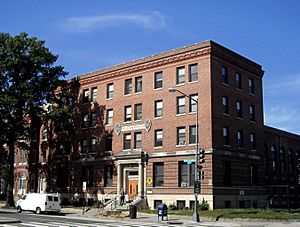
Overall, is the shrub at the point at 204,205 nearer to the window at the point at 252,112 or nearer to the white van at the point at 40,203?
the window at the point at 252,112

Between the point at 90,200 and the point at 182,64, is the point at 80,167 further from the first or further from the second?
the point at 182,64

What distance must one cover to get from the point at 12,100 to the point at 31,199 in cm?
1191

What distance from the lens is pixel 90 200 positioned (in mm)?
52969

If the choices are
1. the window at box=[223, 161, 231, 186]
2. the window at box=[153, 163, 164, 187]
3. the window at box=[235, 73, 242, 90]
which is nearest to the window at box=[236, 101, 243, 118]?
the window at box=[235, 73, 242, 90]

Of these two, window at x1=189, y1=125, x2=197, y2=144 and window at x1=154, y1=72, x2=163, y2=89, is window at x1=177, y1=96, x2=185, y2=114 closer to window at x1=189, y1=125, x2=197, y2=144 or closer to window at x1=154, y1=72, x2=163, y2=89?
window at x1=189, y1=125, x2=197, y2=144

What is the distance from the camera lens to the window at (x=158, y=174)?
46750 millimetres

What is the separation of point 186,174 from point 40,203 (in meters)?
14.5

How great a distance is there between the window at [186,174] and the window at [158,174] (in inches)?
90.5

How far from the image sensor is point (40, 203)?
144 ft

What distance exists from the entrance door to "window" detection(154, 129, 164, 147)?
4.66 m

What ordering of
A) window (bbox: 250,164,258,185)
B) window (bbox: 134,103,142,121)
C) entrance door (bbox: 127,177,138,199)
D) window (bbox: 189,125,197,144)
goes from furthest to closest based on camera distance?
window (bbox: 134,103,142,121) < window (bbox: 250,164,258,185) < entrance door (bbox: 127,177,138,199) < window (bbox: 189,125,197,144)

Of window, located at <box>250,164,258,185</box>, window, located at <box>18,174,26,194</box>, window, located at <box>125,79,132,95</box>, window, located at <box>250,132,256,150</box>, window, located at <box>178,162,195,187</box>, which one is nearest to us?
window, located at <box>178,162,195,187</box>

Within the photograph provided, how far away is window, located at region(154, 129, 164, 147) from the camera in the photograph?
1871 inches

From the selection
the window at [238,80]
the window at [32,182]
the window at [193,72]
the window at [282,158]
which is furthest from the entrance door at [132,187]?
the window at [282,158]
